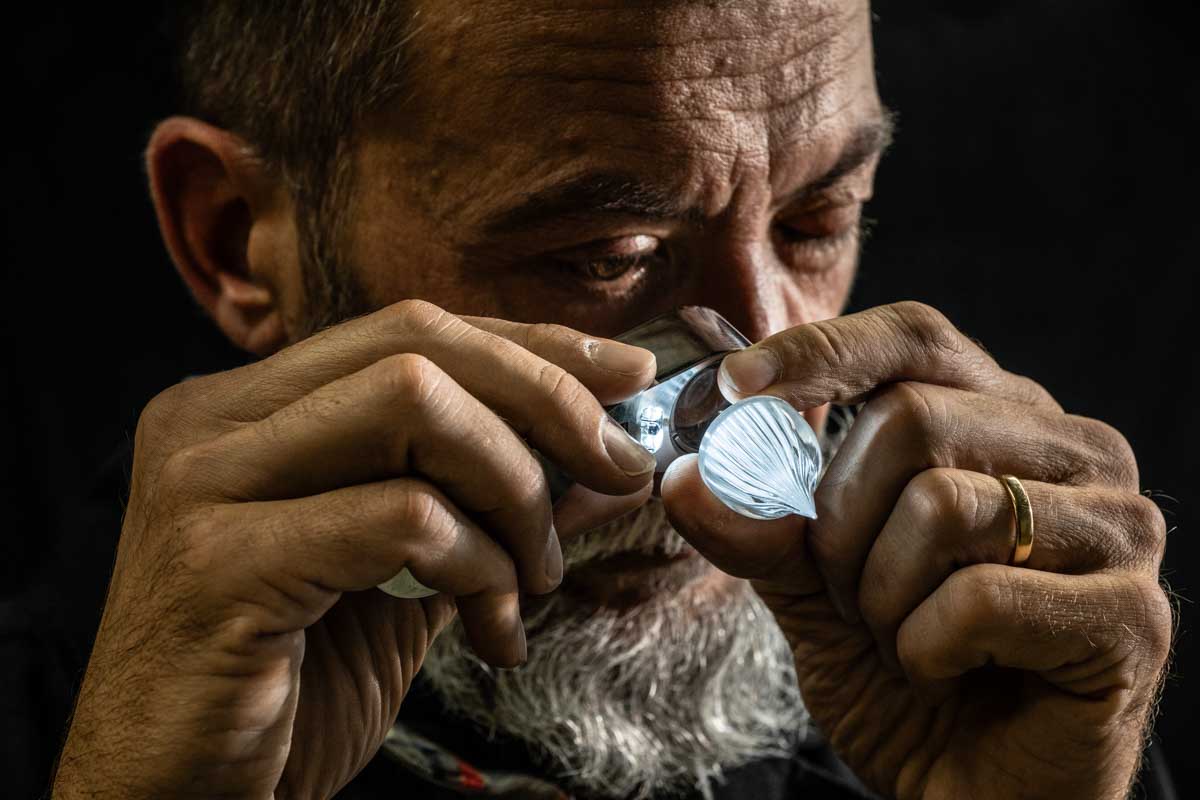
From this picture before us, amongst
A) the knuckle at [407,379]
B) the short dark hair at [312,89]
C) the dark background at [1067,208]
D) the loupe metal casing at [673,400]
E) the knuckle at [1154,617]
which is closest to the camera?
the knuckle at [407,379]

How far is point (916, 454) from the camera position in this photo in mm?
1306

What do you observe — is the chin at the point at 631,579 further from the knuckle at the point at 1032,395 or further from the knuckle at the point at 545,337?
the knuckle at the point at 545,337

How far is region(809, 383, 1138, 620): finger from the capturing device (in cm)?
131

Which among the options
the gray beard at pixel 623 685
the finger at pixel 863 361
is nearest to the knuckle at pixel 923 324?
the finger at pixel 863 361

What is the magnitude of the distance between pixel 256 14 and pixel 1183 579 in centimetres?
245

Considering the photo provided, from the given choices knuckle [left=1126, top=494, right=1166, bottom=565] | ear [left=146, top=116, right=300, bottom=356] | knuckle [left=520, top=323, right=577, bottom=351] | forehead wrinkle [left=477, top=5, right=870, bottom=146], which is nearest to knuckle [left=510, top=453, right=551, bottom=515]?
knuckle [left=520, top=323, right=577, bottom=351]

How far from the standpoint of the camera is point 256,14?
1843mm

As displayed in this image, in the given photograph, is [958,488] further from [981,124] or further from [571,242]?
[981,124]

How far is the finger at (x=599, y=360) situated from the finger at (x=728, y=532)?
13 cm

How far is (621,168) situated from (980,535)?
590mm

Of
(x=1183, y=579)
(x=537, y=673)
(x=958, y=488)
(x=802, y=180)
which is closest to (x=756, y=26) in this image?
(x=802, y=180)

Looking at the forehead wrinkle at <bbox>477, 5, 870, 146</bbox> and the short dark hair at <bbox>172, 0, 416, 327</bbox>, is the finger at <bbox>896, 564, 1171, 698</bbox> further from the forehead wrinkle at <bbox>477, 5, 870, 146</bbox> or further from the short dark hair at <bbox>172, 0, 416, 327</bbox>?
the short dark hair at <bbox>172, 0, 416, 327</bbox>

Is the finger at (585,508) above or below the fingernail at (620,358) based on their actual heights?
below

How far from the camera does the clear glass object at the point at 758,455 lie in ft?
3.88
